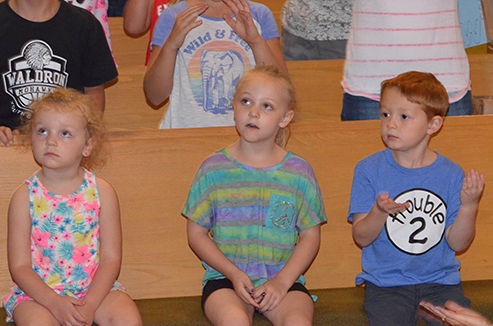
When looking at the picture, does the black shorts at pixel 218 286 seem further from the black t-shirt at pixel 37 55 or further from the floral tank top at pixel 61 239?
the black t-shirt at pixel 37 55

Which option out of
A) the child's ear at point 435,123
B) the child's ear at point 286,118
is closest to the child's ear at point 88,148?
the child's ear at point 286,118

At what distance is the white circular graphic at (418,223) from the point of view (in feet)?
7.58

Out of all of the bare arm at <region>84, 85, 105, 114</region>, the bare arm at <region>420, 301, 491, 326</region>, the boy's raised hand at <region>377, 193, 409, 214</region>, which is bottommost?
the bare arm at <region>420, 301, 491, 326</region>

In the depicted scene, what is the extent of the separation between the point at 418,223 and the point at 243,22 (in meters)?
1.02

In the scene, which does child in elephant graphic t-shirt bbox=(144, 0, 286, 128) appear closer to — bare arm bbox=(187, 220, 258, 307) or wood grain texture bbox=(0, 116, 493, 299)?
wood grain texture bbox=(0, 116, 493, 299)

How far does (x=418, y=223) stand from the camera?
2.31m

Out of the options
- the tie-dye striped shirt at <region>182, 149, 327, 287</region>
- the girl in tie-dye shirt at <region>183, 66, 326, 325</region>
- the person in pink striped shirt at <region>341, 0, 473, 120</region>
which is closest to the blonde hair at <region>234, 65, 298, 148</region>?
the girl in tie-dye shirt at <region>183, 66, 326, 325</region>

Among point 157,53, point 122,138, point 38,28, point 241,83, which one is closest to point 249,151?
point 241,83

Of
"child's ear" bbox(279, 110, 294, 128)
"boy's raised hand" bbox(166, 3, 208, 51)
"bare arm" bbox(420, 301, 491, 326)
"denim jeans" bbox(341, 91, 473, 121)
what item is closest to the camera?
"bare arm" bbox(420, 301, 491, 326)

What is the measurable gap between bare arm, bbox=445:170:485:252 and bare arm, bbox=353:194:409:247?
0.76ft

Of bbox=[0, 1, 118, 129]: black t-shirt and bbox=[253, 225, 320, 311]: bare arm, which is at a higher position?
bbox=[0, 1, 118, 129]: black t-shirt

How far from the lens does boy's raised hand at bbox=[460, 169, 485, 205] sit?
7.12 feet

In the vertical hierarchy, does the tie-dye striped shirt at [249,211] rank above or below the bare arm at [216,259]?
above

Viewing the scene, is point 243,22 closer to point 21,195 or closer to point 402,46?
point 402,46
